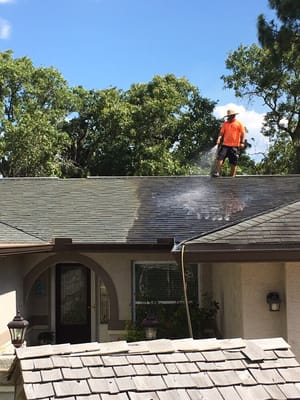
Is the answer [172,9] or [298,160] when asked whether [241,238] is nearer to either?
[172,9]

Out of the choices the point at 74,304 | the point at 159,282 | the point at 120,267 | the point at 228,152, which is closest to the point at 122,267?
the point at 120,267

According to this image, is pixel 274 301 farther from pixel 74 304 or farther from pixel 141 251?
pixel 74 304

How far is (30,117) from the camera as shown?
2564 centimetres

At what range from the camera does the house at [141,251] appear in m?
6.06

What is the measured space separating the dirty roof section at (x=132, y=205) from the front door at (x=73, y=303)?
1.46 meters

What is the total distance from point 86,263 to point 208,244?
13.6ft

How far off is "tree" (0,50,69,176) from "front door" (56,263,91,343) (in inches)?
589

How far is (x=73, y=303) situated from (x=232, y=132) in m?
5.28

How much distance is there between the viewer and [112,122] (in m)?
27.1

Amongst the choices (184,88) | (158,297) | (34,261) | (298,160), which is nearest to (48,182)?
(34,261)

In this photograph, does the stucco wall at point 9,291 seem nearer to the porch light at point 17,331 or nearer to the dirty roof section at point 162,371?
the porch light at point 17,331

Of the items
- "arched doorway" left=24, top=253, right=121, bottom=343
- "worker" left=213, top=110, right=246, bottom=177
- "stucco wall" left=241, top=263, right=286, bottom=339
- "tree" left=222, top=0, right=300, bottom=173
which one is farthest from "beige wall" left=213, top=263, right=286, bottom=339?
"tree" left=222, top=0, right=300, bottom=173

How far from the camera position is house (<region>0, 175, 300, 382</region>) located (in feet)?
19.9

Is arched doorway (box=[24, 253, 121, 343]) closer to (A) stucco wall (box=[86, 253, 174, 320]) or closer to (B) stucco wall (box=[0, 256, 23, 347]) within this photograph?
(A) stucco wall (box=[86, 253, 174, 320])
